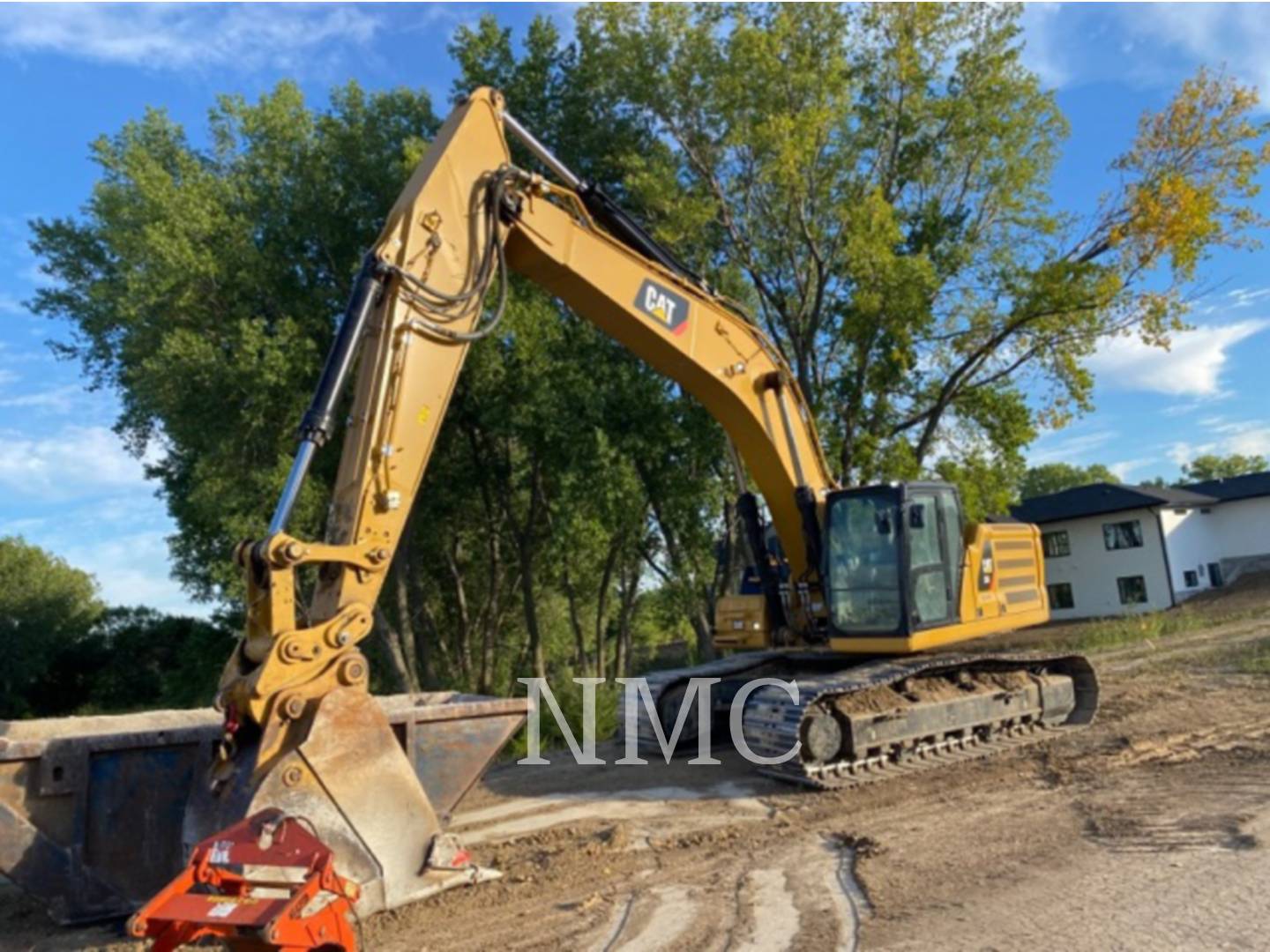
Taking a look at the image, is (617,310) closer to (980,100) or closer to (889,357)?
(889,357)

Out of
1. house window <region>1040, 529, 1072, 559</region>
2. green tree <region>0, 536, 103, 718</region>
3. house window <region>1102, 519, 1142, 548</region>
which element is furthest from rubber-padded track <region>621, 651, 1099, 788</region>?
house window <region>1040, 529, 1072, 559</region>

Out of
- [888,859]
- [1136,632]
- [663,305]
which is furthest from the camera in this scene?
[1136,632]

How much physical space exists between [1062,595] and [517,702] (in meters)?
34.1

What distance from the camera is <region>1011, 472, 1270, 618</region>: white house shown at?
3316 cm

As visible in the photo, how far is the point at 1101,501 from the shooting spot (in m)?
34.8

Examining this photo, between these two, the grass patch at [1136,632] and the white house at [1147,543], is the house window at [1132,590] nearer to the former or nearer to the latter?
the white house at [1147,543]

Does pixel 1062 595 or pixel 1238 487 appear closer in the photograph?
pixel 1062 595

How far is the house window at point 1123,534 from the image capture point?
3372 cm

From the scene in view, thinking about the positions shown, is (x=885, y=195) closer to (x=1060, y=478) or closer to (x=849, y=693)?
(x=849, y=693)

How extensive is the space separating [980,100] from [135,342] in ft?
50.8

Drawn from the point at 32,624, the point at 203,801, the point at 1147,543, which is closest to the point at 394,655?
the point at 203,801

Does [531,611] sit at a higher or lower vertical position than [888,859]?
higher

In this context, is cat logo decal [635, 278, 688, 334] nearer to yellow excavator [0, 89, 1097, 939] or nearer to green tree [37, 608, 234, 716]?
yellow excavator [0, 89, 1097, 939]

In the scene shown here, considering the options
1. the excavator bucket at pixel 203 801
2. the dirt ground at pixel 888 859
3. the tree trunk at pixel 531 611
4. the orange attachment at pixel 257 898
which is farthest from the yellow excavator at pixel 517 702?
the tree trunk at pixel 531 611
